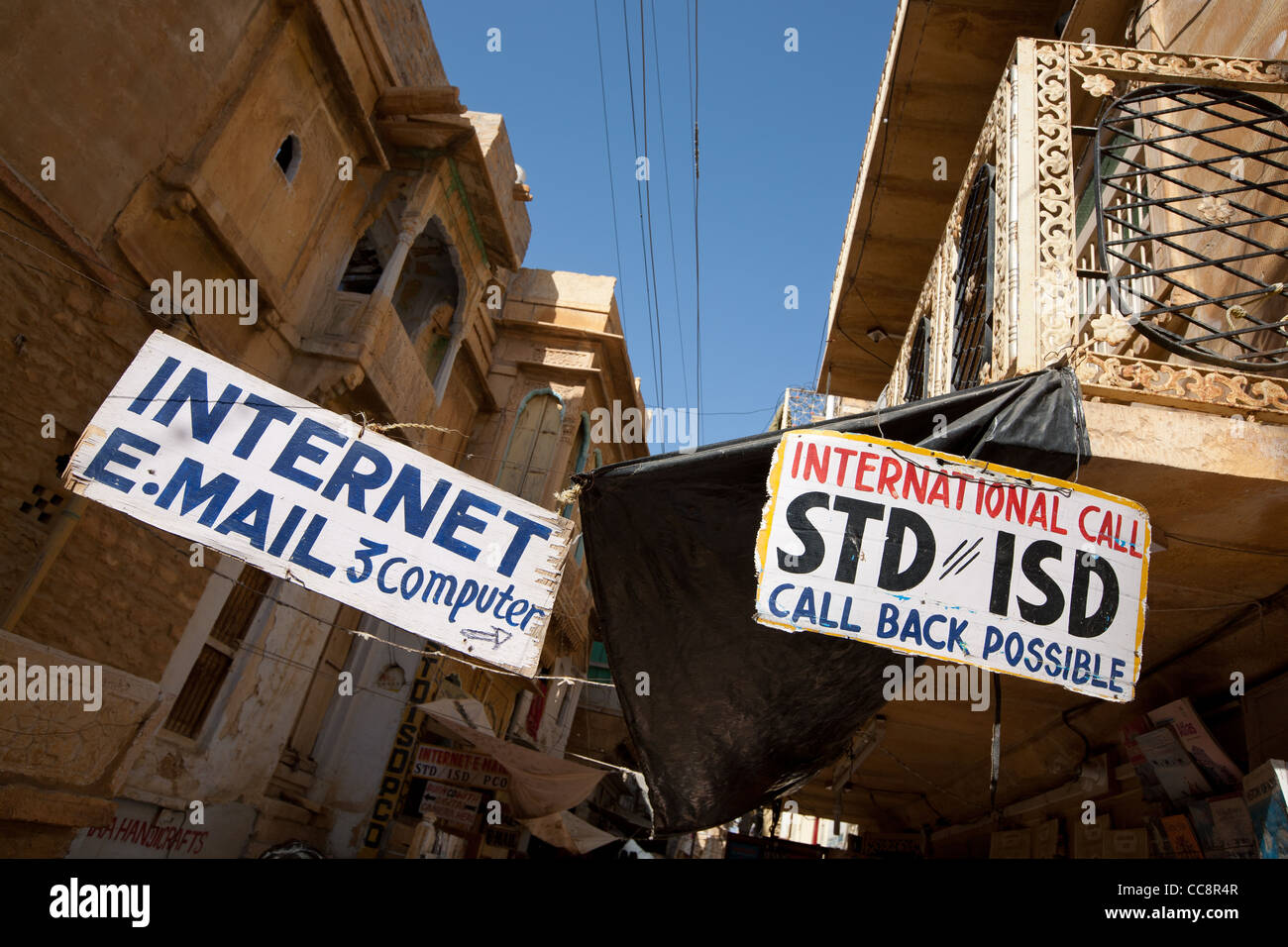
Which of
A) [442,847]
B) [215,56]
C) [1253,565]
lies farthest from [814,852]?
[215,56]

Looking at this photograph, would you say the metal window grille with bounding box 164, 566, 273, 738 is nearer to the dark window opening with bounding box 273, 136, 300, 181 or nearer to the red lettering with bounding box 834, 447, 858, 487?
the dark window opening with bounding box 273, 136, 300, 181

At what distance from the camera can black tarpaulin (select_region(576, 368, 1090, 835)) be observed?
3559mm

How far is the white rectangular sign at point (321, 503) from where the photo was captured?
343cm

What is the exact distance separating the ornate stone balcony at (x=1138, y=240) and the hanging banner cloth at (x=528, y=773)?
8.78m

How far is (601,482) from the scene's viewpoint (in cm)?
Result: 368

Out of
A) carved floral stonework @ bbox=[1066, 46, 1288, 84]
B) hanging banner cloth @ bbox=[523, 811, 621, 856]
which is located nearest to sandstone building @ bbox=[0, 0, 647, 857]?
hanging banner cloth @ bbox=[523, 811, 621, 856]

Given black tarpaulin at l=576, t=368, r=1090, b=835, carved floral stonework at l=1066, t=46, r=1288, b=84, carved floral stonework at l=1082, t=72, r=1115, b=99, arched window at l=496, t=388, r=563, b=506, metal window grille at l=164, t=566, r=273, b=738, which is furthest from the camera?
arched window at l=496, t=388, r=563, b=506

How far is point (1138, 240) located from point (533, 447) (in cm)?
1257

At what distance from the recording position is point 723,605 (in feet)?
13.3

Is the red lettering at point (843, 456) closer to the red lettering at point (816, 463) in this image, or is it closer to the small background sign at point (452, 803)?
the red lettering at point (816, 463)

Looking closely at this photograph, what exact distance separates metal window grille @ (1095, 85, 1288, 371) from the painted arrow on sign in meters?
3.41
